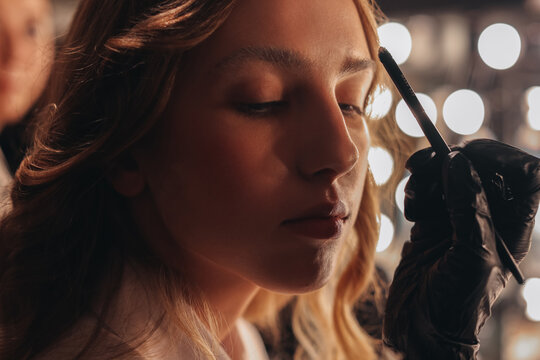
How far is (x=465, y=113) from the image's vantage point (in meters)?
1.62

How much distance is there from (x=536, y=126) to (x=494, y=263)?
3.68 feet

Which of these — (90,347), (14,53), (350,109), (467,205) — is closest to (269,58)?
(350,109)

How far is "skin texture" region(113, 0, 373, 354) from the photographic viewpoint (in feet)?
1.96

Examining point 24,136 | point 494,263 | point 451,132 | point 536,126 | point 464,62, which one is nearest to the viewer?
point 494,263

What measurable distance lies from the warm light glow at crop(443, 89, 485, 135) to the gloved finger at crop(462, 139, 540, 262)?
1056 millimetres

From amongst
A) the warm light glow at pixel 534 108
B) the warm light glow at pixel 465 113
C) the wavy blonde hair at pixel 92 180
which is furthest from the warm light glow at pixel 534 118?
the wavy blonde hair at pixel 92 180

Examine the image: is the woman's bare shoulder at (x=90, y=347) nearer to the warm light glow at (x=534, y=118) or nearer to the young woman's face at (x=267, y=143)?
the young woman's face at (x=267, y=143)

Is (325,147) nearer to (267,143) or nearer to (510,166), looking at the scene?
(267,143)

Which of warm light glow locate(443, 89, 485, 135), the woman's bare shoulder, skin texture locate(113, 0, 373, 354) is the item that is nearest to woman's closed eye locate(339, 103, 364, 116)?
skin texture locate(113, 0, 373, 354)

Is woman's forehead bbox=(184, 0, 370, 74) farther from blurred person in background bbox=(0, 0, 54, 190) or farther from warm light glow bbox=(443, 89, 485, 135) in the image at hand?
warm light glow bbox=(443, 89, 485, 135)

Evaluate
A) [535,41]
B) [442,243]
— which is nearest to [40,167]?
[442,243]

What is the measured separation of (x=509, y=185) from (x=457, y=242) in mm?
97

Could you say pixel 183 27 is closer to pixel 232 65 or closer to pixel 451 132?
pixel 232 65

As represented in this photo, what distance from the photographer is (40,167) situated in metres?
0.70
